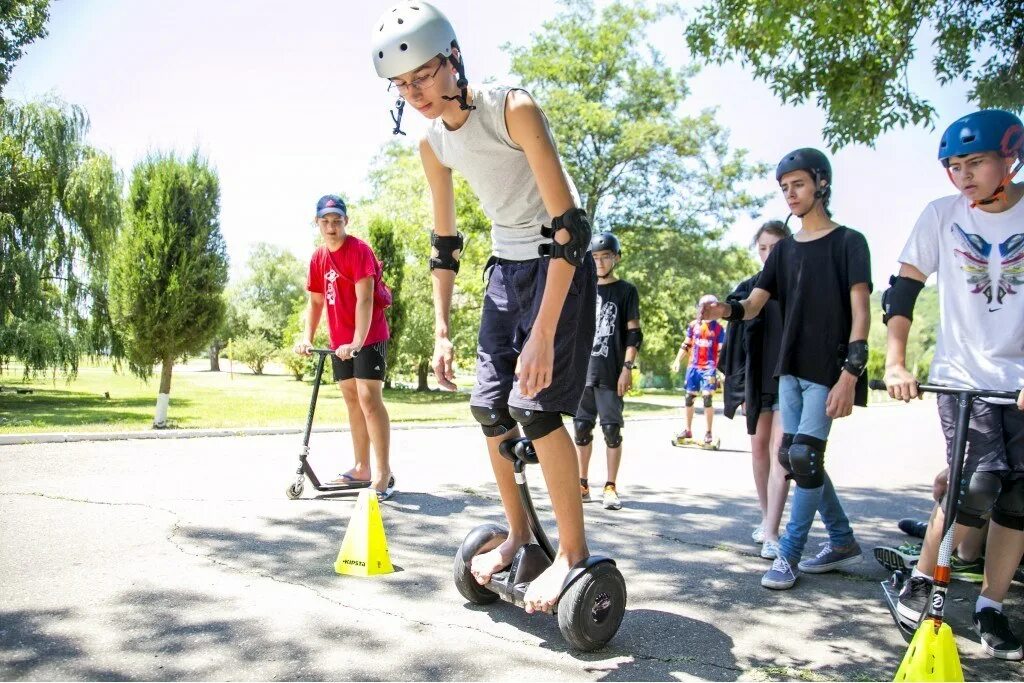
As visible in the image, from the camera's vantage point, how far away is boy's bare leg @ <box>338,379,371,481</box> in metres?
6.04

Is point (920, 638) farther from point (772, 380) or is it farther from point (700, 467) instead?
point (700, 467)

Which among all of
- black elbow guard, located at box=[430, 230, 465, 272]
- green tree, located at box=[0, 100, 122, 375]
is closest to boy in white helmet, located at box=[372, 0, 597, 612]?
black elbow guard, located at box=[430, 230, 465, 272]

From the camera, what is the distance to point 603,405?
239 inches

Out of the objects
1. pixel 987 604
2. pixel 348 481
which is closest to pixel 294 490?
pixel 348 481

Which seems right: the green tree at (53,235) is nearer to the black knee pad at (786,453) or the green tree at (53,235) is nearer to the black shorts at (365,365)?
the black shorts at (365,365)

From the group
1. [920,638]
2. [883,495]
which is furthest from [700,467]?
[920,638]

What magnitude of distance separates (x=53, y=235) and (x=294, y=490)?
45.2 ft

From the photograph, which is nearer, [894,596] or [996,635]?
[996,635]

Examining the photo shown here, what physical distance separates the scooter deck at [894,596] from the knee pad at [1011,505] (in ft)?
1.86

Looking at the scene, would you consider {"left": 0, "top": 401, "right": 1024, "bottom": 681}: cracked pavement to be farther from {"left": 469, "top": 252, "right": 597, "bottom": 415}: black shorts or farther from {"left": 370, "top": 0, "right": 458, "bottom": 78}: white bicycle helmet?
{"left": 370, "top": 0, "right": 458, "bottom": 78}: white bicycle helmet

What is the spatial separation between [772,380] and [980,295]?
1598mm

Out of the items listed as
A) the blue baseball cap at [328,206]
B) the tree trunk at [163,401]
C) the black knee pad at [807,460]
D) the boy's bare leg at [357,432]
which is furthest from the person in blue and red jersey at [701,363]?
the tree trunk at [163,401]

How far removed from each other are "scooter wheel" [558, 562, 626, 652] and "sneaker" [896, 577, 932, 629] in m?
1.21

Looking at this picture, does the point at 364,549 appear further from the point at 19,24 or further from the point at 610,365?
the point at 19,24
